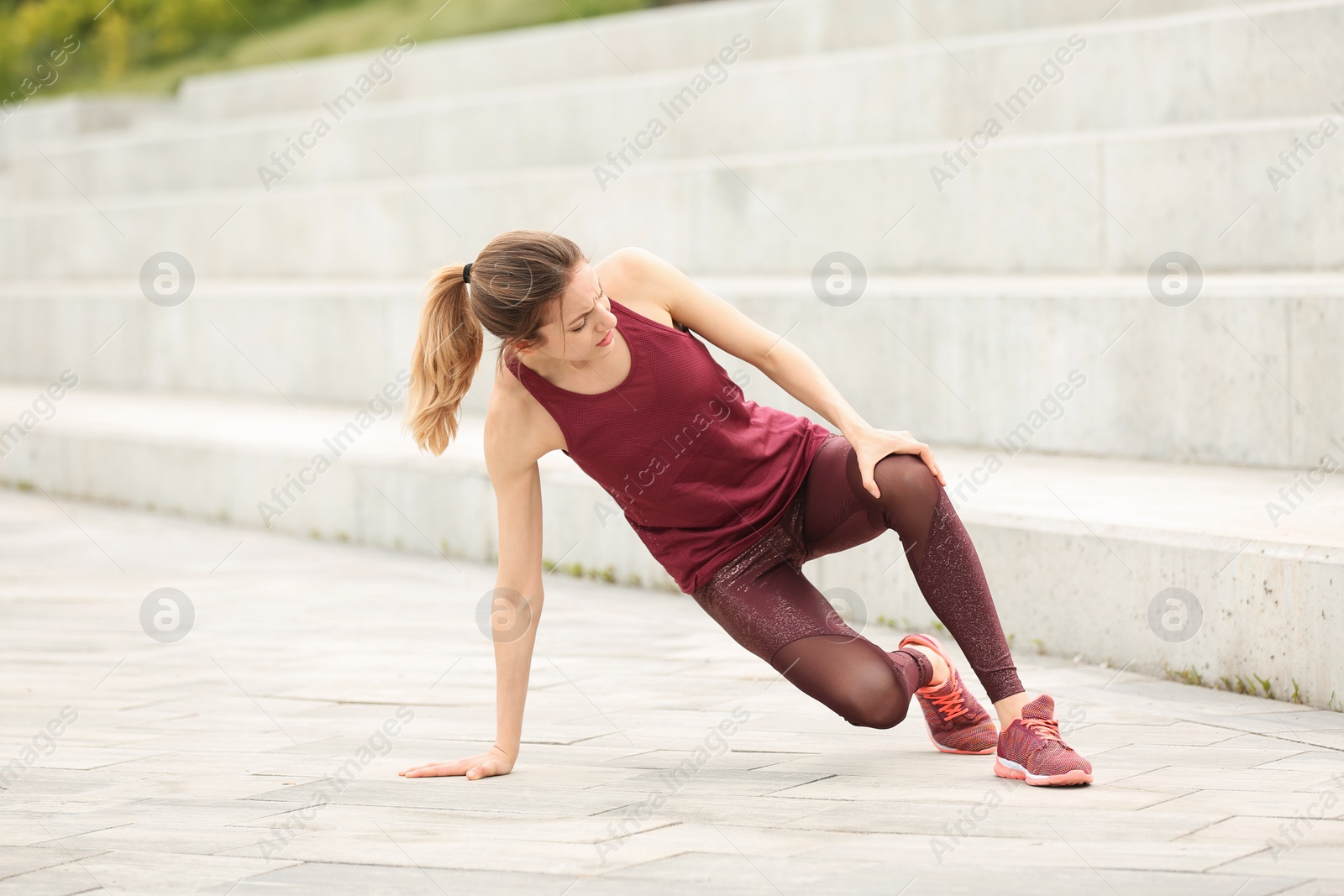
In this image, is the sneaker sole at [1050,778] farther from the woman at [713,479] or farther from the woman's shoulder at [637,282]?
the woman's shoulder at [637,282]

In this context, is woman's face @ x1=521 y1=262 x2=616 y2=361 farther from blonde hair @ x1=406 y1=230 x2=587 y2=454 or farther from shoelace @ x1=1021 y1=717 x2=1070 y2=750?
shoelace @ x1=1021 y1=717 x2=1070 y2=750

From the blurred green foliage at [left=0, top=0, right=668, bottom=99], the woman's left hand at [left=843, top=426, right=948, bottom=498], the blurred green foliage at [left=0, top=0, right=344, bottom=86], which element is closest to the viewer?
the woman's left hand at [left=843, top=426, right=948, bottom=498]

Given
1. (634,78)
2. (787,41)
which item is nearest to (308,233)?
(634,78)

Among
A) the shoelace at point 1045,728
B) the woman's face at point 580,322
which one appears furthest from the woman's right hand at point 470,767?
the shoelace at point 1045,728

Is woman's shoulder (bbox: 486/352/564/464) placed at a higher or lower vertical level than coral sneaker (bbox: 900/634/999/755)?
higher

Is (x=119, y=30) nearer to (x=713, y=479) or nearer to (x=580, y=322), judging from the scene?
(x=713, y=479)

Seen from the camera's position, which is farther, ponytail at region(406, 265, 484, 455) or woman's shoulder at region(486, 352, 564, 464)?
woman's shoulder at region(486, 352, 564, 464)

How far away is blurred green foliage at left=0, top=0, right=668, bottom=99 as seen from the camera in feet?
53.2

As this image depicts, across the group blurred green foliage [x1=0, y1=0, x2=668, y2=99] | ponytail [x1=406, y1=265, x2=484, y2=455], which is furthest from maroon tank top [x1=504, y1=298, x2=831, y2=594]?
blurred green foliage [x1=0, y1=0, x2=668, y2=99]

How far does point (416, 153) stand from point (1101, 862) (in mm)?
8006

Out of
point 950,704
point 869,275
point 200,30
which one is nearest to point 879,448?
point 950,704

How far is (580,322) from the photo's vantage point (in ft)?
10.7

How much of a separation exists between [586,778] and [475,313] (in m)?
1.03

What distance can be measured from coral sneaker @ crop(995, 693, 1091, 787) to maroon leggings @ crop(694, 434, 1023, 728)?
0.07 m
